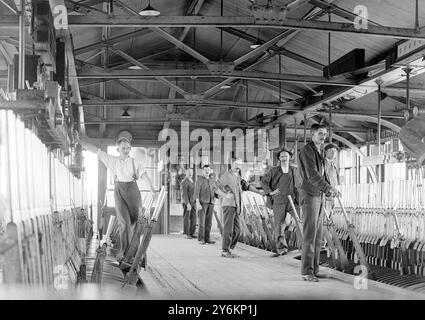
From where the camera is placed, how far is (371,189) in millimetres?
9914

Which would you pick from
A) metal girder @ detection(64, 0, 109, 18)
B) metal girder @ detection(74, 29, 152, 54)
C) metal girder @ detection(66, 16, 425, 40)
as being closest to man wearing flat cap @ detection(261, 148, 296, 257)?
metal girder @ detection(66, 16, 425, 40)

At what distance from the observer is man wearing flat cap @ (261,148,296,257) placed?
9969 mm

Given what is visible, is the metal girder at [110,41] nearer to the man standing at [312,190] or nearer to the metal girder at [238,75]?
the metal girder at [238,75]

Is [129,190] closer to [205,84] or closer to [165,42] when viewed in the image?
[165,42]

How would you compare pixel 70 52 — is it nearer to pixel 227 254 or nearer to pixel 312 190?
pixel 227 254

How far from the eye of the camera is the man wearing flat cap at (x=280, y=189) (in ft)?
32.7

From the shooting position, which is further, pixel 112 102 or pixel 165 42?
pixel 165 42

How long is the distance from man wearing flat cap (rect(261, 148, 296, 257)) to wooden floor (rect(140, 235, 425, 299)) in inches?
17.6

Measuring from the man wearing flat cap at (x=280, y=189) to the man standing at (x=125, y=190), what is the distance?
2.94m

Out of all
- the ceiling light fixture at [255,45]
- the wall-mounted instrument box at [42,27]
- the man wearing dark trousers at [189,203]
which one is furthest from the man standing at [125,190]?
the man wearing dark trousers at [189,203]

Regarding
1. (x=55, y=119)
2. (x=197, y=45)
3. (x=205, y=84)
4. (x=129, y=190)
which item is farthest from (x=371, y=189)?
(x=205, y=84)

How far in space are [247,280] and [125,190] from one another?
5.97 feet

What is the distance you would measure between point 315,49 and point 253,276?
281 inches

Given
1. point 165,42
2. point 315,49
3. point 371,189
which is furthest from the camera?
point 165,42
